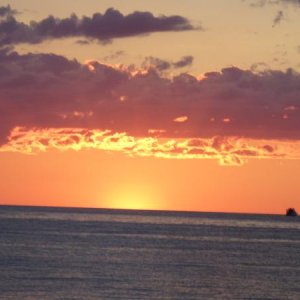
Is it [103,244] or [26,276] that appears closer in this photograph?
[26,276]

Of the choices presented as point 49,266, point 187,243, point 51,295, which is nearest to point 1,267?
point 49,266

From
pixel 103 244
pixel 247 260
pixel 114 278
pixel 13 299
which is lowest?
pixel 13 299

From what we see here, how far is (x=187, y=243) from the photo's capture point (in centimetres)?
15125

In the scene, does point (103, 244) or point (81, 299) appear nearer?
point (81, 299)

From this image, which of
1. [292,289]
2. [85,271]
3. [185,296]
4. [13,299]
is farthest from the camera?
[85,271]

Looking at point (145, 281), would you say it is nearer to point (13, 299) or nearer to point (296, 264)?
point (13, 299)

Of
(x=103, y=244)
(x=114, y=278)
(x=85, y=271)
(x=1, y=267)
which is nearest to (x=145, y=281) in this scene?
(x=114, y=278)

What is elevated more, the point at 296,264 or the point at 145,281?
the point at 296,264

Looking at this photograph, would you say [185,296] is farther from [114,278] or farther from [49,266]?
[49,266]

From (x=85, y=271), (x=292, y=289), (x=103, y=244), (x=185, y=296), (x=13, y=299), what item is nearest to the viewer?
(x=13, y=299)

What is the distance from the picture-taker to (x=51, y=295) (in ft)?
235

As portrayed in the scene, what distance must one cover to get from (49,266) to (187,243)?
192 ft

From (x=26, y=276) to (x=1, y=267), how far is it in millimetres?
8746

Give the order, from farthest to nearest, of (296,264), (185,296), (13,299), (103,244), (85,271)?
(103,244) → (296,264) → (85,271) → (185,296) → (13,299)
